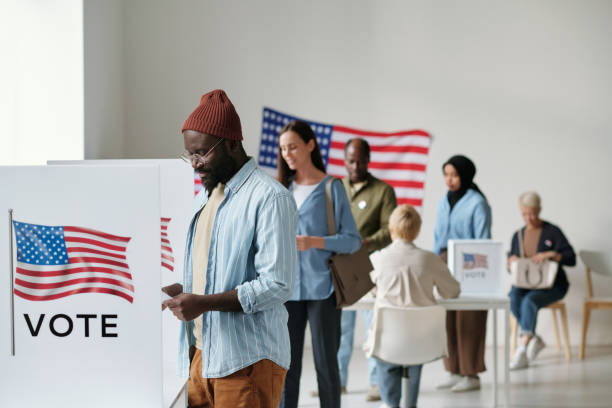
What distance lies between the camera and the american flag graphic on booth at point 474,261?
4.02 metres

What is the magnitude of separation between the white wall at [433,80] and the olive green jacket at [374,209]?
2.24 metres

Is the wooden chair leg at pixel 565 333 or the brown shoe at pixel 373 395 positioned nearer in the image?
the brown shoe at pixel 373 395

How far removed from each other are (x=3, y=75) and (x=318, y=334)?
2251 mm

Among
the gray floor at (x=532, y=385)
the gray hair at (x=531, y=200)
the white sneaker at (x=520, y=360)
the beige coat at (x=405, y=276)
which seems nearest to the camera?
the beige coat at (x=405, y=276)

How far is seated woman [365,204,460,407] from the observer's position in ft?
11.1

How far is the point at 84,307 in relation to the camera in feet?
4.55

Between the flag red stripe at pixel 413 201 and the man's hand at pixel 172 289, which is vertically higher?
the flag red stripe at pixel 413 201

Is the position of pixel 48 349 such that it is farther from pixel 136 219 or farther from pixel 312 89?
pixel 312 89

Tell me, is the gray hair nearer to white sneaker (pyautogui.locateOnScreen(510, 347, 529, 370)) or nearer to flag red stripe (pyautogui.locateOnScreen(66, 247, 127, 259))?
white sneaker (pyautogui.locateOnScreen(510, 347, 529, 370))

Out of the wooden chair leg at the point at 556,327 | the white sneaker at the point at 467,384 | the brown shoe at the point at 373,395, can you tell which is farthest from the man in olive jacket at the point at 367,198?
the wooden chair leg at the point at 556,327

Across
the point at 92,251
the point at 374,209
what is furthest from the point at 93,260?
the point at 374,209

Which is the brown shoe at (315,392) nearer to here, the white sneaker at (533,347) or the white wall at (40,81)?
the white sneaker at (533,347)

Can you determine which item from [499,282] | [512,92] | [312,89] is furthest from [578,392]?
[312,89]

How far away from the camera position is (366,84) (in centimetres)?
636
